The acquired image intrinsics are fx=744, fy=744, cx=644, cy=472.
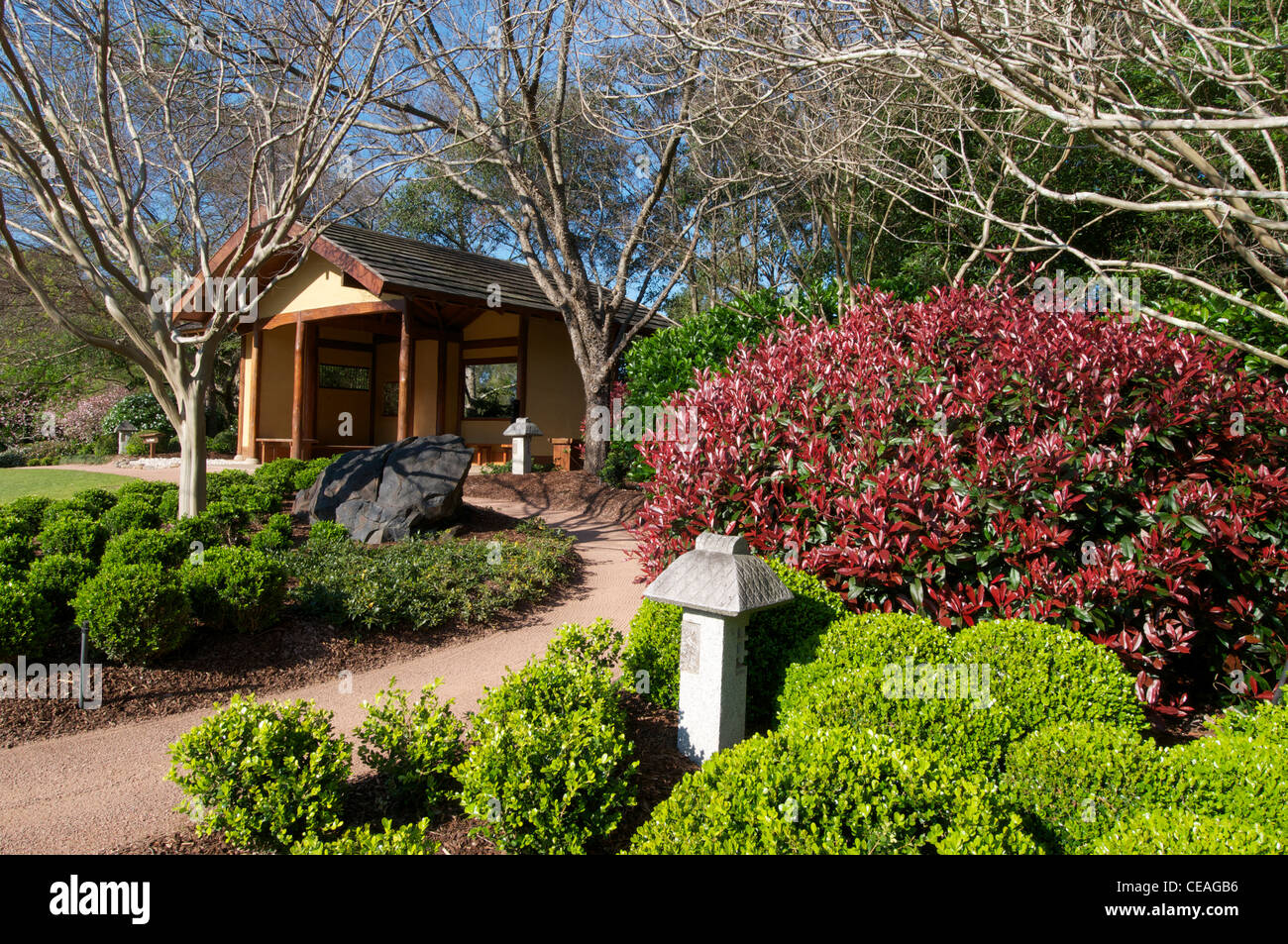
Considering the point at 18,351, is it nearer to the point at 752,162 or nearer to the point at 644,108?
the point at 644,108

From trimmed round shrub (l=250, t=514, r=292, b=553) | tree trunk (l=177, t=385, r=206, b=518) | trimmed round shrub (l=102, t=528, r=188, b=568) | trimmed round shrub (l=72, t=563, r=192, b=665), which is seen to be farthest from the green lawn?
trimmed round shrub (l=72, t=563, r=192, b=665)

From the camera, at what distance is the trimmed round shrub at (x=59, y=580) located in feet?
16.7

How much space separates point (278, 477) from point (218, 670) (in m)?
6.02

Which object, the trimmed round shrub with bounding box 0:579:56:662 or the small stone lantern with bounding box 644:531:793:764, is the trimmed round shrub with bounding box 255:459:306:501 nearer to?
the trimmed round shrub with bounding box 0:579:56:662

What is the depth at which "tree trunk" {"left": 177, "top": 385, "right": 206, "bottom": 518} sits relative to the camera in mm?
7465

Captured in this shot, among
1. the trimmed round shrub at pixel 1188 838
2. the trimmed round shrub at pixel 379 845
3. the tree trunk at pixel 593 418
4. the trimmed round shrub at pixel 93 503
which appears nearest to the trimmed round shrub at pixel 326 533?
the trimmed round shrub at pixel 93 503

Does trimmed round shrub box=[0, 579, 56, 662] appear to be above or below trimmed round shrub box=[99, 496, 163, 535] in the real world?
below

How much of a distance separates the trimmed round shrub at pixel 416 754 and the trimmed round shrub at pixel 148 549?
364 centimetres

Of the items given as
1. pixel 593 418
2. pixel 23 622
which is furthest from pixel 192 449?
pixel 593 418

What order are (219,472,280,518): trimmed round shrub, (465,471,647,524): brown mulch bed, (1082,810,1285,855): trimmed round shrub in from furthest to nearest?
1. (465,471,647,524): brown mulch bed
2. (219,472,280,518): trimmed round shrub
3. (1082,810,1285,855): trimmed round shrub

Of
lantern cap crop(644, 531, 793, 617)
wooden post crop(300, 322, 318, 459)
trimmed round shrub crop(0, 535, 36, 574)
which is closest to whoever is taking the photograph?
lantern cap crop(644, 531, 793, 617)

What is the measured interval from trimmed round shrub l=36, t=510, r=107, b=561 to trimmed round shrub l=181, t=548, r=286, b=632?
2.07m

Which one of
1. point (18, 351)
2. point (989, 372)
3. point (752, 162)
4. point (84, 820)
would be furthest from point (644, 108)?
point (18, 351)

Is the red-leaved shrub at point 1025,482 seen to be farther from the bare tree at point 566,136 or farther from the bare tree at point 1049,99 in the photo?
the bare tree at point 566,136
